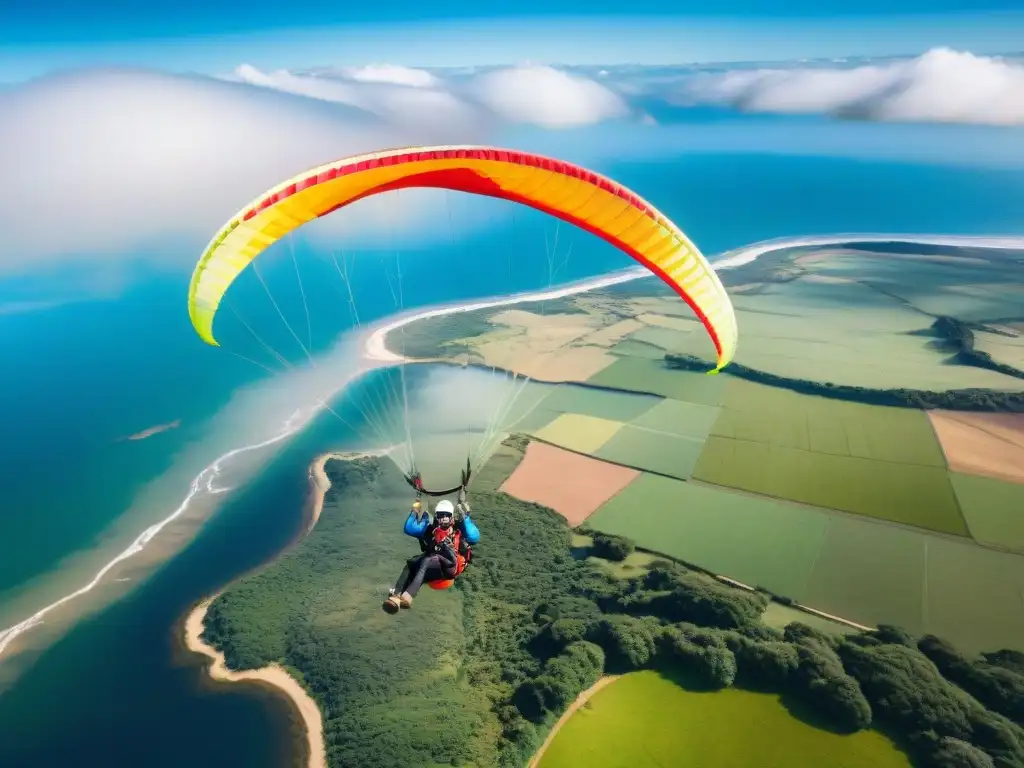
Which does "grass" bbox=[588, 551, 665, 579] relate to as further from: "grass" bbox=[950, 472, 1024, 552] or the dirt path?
"grass" bbox=[950, 472, 1024, 552]

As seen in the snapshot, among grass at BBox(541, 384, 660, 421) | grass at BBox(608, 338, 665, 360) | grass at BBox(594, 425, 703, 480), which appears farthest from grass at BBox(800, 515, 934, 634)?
grass at BBox(608, 338, 665, 360)

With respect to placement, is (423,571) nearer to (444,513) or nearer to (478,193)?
(444,513)

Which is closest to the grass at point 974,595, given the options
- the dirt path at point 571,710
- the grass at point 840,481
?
the grass at point 840,481

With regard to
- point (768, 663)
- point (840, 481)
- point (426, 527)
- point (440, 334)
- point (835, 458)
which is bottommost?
point (768, 663)

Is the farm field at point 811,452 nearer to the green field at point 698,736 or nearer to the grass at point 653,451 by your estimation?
the grass at point 653,451

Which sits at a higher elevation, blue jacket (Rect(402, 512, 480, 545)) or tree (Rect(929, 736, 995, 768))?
blue jacket (Rect(402, 512, 480, 545))

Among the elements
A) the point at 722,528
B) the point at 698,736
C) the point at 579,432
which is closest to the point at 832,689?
the point at 698,736
